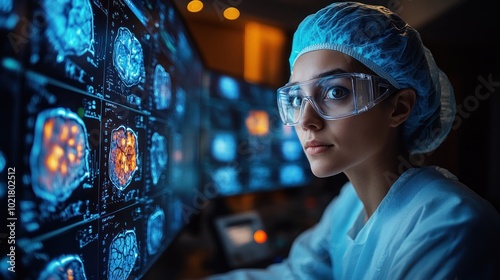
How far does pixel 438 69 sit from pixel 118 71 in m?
0.80

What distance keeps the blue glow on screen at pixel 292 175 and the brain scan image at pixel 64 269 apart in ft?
5.31

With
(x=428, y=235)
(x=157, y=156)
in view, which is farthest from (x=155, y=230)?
(x=428, y=235)

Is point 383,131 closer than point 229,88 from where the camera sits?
Yes

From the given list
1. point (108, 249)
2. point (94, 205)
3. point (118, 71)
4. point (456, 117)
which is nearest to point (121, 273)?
point (108, 249)

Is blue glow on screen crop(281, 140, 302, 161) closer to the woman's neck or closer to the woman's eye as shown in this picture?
the woman's neck

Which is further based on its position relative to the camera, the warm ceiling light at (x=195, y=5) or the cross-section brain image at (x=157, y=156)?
the warm ceiling light at (x=195, y=5)

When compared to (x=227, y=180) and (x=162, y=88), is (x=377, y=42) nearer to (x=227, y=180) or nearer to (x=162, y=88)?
(x=162, y=88)

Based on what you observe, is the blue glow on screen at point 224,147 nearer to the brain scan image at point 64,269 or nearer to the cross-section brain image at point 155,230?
the cross-section brain image at point 155,230

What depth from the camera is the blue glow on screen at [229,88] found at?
1.76 m

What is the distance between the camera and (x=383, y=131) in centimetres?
85

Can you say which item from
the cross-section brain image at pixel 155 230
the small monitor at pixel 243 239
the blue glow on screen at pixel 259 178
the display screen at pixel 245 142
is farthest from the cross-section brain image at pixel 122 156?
the blue glow on screen at pixel 259 178

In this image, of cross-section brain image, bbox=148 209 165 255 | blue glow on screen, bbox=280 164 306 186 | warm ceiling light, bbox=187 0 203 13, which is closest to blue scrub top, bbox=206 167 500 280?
cross-section brain image, bbox=148 209 165 255

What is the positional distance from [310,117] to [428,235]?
0.34m

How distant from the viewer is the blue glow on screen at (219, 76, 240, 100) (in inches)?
69.4
